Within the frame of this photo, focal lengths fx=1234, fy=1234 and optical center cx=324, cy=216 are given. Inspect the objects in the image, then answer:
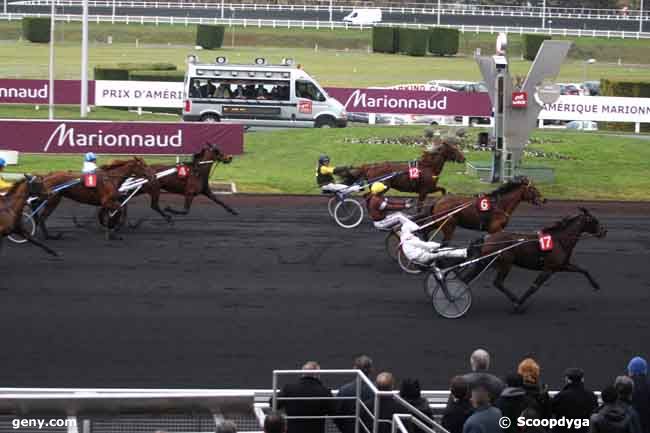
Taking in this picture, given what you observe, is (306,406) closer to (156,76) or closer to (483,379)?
(483,379)

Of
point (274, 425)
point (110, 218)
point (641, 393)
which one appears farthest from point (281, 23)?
point (274, 425)

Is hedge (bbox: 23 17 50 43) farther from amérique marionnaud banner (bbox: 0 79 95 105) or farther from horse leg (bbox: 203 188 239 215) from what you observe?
horse leg (bbox: 203 188 239 215)

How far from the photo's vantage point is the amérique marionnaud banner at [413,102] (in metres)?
37.6

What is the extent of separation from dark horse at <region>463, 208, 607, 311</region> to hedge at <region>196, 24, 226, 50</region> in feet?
189

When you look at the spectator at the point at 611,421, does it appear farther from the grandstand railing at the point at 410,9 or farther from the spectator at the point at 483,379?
the grandstand railing at the point at 410,9

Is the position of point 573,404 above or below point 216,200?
above

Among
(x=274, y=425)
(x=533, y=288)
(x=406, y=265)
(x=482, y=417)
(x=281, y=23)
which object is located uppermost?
(x=281, y=23)

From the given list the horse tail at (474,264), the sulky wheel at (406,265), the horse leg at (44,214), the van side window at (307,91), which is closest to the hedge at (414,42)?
the van side window at (307,91)

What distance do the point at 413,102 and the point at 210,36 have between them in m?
35.3

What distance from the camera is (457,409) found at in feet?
28.4

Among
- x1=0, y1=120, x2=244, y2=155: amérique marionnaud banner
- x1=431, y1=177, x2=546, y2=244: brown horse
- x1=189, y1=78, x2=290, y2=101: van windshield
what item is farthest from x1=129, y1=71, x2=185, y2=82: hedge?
x1=431, y1=177, x2=546, y2=244: brown horse

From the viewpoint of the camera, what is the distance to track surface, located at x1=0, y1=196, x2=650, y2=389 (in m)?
13.0

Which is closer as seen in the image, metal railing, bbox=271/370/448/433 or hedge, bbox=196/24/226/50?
metal railing, bbox=271/370/448/433

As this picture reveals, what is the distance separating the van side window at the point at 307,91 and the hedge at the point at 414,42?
36886 millimetres
